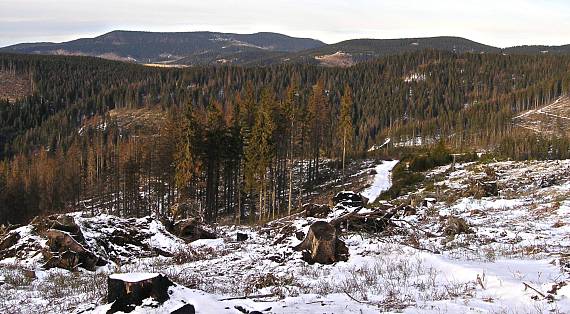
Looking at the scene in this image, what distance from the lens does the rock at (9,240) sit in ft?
57.7

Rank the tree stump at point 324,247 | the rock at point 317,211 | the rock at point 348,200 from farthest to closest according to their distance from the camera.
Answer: the rock at point 348,200 → the rock at point 317,211 → the tree stump at point 324,247

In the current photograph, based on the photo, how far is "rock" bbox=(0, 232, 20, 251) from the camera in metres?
17.6

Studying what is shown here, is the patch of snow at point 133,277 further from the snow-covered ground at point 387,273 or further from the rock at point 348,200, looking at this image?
the rock at point 348,200

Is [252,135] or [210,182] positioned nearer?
[252,135]

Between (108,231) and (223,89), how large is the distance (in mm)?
171315

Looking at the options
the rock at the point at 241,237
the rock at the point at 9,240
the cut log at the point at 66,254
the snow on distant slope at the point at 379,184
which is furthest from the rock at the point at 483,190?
the rock at the point at 9,240

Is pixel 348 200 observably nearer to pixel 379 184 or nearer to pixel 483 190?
pixel 483 190

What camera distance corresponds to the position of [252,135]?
144 ft

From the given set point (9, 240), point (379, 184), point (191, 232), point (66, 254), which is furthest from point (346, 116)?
point (66, 254)

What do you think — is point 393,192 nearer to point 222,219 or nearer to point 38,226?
point 222,219

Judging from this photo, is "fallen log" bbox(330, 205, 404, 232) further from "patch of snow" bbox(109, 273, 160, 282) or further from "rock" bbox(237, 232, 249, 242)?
"patch of snow" bbox(109, 273, 160, 282)

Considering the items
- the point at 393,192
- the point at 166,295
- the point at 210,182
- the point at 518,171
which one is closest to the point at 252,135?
the point at 210,182

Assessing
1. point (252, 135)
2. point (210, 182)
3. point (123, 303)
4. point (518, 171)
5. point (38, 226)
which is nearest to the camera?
point (123, 303)

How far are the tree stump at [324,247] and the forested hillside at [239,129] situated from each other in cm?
3042
